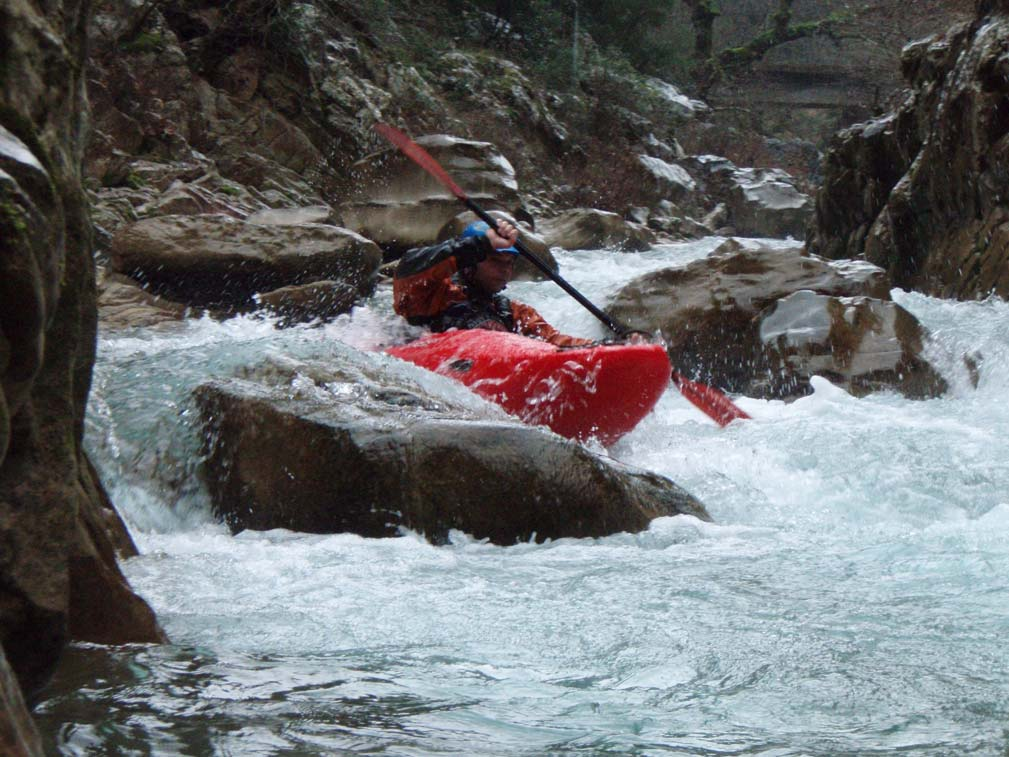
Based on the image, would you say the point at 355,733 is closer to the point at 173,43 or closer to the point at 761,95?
the point at 173,43

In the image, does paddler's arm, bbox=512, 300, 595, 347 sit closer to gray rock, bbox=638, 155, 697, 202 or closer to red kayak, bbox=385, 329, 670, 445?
red kayak, bbox=385, 329, 670, 445

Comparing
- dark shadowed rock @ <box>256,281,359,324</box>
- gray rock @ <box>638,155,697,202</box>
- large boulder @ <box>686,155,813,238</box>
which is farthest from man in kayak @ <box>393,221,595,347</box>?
large boulder @ <box>686,155,813,238</box>

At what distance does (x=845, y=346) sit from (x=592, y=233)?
6577 mm

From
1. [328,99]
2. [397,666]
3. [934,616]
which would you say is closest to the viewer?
[397,666]

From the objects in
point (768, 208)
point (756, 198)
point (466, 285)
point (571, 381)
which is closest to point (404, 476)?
point (571, 381)

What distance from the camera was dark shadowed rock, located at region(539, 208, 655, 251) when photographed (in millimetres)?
12391

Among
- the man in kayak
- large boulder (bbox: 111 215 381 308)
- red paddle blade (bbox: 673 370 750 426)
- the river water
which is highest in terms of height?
large boulder (bbox: 111 215 381 308)

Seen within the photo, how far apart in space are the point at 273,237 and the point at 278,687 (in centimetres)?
613

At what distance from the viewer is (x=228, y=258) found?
7.22 m

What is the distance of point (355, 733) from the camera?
161cm

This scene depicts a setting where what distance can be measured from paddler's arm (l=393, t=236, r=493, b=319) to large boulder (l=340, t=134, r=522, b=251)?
478 cm

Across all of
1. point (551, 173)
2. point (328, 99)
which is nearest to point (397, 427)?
point (328, 99)

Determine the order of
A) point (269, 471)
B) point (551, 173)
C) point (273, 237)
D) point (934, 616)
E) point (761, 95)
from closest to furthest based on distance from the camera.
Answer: point (934, 616) < point (269, 471) < point (273, 237) < point (551, 173) < point (761, 95)

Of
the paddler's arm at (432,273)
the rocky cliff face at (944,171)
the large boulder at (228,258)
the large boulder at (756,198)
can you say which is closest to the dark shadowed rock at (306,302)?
the large boulder at (228,258)
